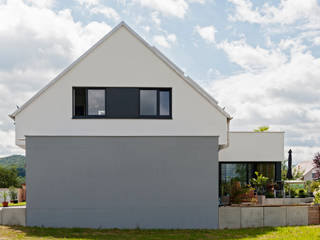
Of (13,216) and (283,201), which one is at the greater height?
(13,216)

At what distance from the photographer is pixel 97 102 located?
49.3ft

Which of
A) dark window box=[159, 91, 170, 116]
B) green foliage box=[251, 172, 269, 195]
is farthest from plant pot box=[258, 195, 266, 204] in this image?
dark window box=[159, 91, 170, 116]

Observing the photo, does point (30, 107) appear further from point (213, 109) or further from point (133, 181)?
point (213, 109)

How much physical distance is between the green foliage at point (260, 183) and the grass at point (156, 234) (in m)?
6.21

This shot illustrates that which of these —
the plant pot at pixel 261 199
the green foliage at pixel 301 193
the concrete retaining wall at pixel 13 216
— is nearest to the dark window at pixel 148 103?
the concrete retaining wall at pixel 13 216

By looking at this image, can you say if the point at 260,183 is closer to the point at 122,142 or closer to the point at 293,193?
the point at 293,193

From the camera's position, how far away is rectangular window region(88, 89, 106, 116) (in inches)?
589

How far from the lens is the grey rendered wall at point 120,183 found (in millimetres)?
14617

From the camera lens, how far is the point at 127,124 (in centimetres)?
1481

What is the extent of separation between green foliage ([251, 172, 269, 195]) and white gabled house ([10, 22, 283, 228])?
6903 mm

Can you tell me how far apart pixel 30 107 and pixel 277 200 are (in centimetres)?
1383

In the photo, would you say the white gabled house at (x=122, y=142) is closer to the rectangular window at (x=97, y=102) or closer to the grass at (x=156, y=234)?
the rectangular window at (x=97, y=102)

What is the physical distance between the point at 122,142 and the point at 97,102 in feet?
6.19

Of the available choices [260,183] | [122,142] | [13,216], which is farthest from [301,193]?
[13,216]
